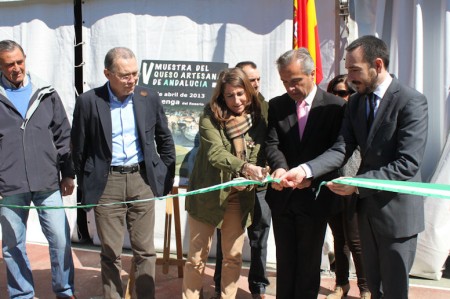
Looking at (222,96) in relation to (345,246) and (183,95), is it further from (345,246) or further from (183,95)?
(183,95)

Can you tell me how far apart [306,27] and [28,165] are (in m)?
2.58

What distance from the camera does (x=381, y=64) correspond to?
3.10 meters

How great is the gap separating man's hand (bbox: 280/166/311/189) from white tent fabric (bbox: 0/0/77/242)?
336cm

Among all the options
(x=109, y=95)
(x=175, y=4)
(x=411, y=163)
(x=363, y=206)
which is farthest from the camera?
(x=175, y=4)

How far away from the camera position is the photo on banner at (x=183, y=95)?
5582 millimetres

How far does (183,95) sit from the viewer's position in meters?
5.65

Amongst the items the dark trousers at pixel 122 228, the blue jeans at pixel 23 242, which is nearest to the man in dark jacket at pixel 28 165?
the blue jeans at pixel 23 242

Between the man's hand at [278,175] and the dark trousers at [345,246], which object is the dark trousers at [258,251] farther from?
the man's hand at [278,175]

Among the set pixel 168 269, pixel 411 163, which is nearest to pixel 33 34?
pixel 168 269

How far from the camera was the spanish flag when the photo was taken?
4.84 m

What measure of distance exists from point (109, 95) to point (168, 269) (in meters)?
2.02

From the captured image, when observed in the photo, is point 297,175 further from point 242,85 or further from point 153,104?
point 153,104

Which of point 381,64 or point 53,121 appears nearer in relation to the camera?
point 381,64

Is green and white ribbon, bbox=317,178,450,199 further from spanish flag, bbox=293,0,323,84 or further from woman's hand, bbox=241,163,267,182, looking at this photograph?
spanish flag, bbox=293,0,323,84
